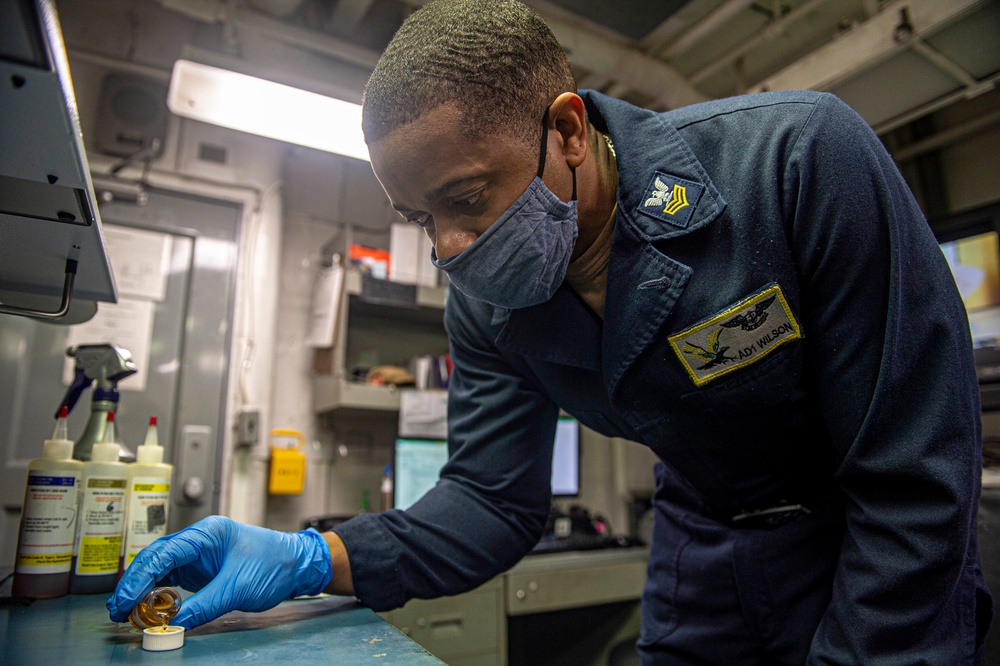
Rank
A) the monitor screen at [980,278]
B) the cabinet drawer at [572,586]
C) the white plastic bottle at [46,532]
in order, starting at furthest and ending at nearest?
the monitor screen at [980,278] → the cabinet drawer at [572,586] → the white plastic bottle at [46,532]

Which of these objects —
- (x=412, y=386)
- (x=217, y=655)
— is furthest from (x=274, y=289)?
(x=217, y=655)

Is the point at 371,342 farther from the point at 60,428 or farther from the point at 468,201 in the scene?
the point at 468,201

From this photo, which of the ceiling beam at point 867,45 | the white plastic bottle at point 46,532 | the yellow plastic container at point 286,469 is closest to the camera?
the white plastic bottle at point 46,532

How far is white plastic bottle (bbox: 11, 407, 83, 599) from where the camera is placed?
838 mm

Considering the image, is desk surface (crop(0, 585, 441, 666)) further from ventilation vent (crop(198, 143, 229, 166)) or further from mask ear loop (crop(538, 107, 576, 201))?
ventilation vent (crop(198, 143, 229, 166))

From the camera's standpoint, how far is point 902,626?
2.06 feet

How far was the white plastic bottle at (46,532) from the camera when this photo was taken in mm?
838

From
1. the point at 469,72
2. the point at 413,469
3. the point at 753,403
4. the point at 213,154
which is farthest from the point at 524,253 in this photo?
the point at 213,154

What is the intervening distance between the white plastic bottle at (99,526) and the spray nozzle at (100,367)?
14 centimetres

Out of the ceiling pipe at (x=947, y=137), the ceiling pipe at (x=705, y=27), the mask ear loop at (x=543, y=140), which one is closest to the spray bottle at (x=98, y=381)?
the mask ear loop at (x=543, y=140)

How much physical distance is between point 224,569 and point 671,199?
0.69 metres

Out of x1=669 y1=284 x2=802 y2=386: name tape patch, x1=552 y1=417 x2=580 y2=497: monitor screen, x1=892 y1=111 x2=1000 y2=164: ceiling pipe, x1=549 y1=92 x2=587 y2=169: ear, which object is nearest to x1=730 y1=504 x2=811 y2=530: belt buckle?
x1=669 y1=284 x2=802 y2=386: name tape patch

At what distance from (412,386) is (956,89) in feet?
6.87

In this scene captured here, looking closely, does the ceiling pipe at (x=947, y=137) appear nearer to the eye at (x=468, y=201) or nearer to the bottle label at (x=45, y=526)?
the eye at (x=468, y=201)
